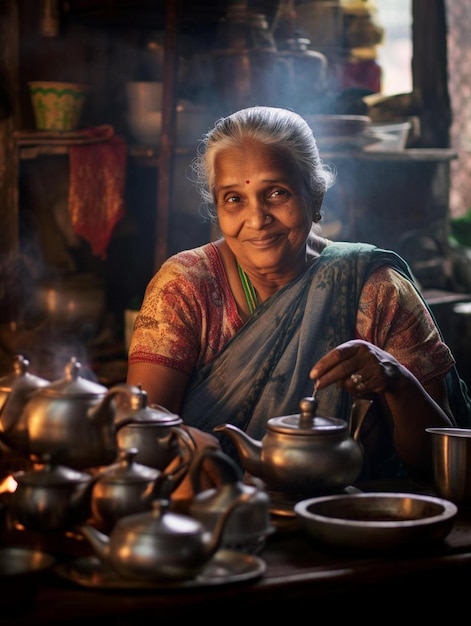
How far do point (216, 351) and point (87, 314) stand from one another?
6.08 feet

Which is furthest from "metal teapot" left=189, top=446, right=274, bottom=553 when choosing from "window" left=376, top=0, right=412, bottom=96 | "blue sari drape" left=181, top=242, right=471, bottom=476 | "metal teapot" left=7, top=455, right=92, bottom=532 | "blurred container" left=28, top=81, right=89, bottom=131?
"window" left=376, top=0, right=412, bottom=96

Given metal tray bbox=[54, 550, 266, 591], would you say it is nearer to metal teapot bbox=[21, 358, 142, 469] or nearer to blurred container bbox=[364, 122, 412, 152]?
metal teapot bbox=[21, 358, 142, 469]

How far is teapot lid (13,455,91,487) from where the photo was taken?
81.3 inches

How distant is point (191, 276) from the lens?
11.3 feet

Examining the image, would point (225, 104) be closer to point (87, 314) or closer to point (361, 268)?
point (87, 314)

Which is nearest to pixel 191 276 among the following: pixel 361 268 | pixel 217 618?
pixel 361 268

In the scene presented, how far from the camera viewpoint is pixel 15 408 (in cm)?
230

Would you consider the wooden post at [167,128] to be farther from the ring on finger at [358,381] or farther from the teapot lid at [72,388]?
the teapot lid at [72,388]

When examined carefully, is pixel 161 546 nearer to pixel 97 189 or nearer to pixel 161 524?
pixel 161 524

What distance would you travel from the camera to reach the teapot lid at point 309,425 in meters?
2.38

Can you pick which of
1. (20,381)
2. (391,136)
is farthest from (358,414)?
(391,136)

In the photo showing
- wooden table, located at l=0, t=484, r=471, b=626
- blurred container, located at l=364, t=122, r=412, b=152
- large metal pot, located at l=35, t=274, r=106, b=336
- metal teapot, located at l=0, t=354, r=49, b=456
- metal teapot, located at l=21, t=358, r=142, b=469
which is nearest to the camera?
wooden table, located at l=0, t=484, r=471, b=626

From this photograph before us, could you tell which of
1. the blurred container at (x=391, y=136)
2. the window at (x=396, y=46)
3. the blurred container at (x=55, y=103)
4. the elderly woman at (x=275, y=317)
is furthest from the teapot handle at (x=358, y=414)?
the window at (x=396, y=46)

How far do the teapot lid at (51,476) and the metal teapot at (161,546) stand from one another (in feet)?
0.84
